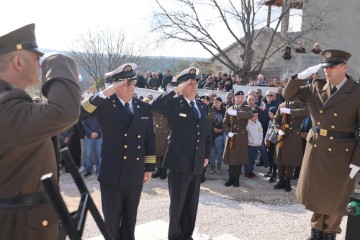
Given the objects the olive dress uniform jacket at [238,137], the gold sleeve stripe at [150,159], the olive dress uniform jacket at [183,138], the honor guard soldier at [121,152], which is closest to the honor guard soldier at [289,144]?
the olive dress uniform jacket at [238,137]

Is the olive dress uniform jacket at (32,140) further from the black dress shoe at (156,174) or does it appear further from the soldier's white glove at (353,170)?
the black dress shoe at (156,174)

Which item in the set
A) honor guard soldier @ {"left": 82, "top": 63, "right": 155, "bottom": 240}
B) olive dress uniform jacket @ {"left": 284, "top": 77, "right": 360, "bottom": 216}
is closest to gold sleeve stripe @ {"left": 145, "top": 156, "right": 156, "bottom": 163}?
honor guard soldier @ {"left": 82, "top": 63, "right": 155, "bottom": 240}

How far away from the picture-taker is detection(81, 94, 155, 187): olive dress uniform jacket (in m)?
3.61

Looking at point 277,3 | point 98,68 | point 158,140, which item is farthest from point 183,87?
point 98,68

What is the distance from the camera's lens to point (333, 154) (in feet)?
13.3

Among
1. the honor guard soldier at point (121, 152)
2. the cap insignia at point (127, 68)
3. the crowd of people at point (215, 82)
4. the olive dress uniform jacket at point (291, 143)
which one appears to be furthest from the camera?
the crowd of people at point (215, 82)

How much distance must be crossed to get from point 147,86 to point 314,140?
629 inches

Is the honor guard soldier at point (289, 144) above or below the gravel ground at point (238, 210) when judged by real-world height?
above

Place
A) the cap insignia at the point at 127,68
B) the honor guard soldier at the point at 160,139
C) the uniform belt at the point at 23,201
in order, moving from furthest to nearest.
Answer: the honor guard soldier at the point at 160,139, the cap insignia at the point at 127,68, the uniform belt at the point at 23,201

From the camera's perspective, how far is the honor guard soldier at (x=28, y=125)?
1643 mm

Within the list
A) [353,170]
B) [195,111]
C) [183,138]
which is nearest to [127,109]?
[183,138]

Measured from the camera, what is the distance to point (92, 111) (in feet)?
11.6

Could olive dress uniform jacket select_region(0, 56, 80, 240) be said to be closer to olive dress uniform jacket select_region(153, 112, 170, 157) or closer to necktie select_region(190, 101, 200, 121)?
necktie select_region(190, 101, 200, 121)

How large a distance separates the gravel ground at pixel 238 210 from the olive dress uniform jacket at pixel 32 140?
3.14 meters
